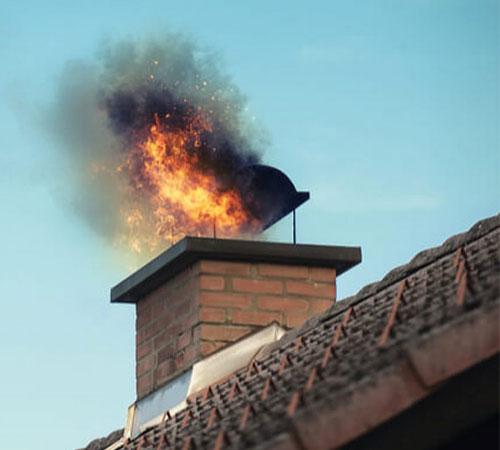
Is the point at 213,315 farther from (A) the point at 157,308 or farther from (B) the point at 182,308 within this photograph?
(A) the point at 157,308

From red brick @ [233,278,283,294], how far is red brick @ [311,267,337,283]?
0.97ft

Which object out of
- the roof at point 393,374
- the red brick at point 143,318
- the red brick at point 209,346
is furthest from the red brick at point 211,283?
the roof at point 393,374

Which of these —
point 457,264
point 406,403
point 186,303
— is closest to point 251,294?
point 186,303

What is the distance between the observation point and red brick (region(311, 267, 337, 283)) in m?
10.8

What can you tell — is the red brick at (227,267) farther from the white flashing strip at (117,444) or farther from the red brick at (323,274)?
the white flashing strip at (117,444)

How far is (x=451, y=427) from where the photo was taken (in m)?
6.21

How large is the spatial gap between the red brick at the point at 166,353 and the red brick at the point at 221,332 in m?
0.49

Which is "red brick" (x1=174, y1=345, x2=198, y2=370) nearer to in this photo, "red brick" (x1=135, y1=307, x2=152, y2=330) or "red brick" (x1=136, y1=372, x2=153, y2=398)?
"red brick" (x1=136, y1=372, x2=153, y2=398)

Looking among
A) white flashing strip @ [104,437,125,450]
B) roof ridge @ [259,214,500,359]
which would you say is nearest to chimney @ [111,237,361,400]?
white flashing strip @ [104,437,125,450]

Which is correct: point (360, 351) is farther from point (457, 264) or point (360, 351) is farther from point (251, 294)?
point (251, 294)

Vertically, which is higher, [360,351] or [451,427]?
[360,351]

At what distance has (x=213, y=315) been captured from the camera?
34.3ft

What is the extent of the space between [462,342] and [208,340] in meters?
5.06

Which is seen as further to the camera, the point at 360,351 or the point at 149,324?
the point at 149,324
